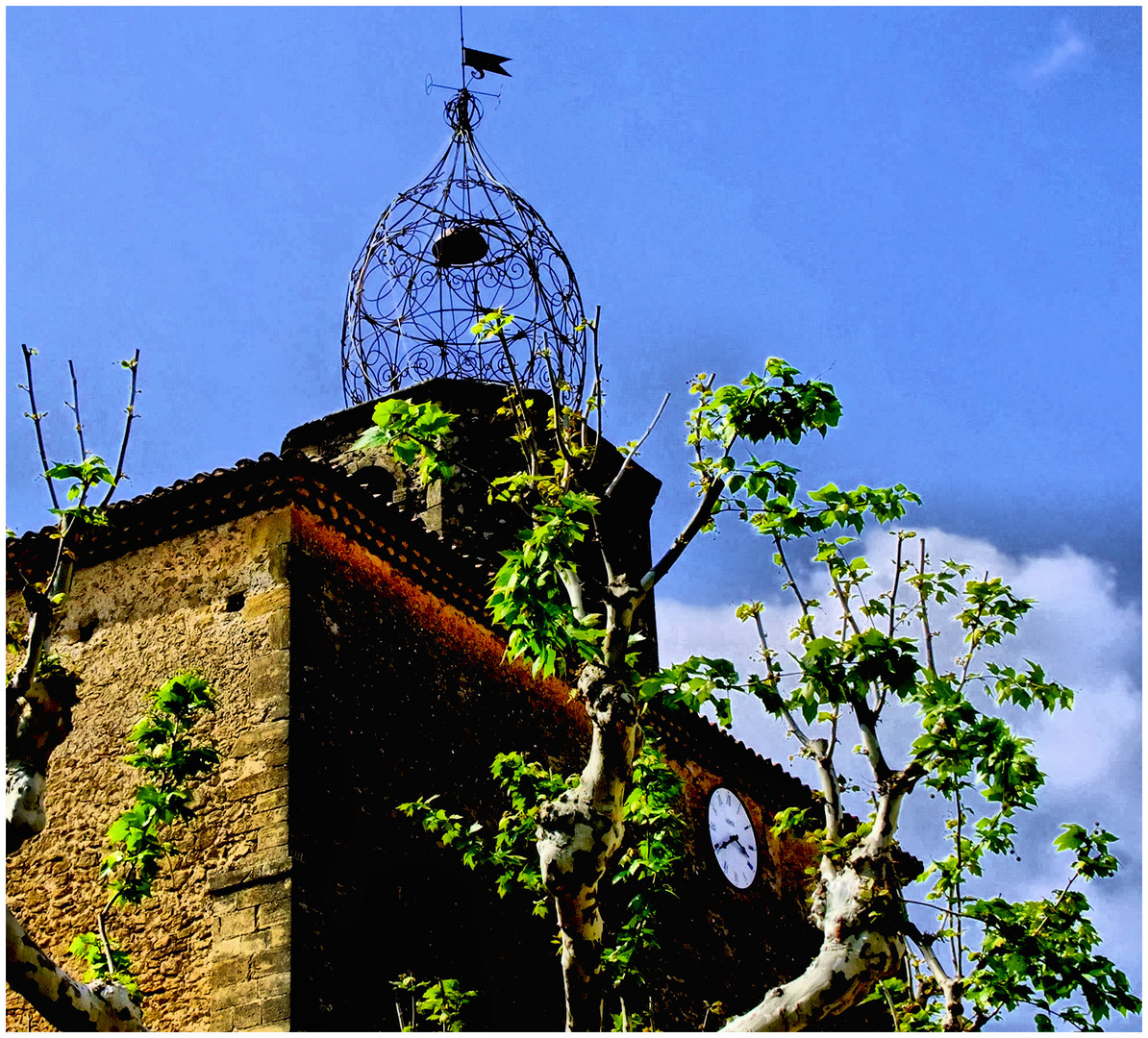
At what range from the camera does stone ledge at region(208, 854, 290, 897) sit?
916cm

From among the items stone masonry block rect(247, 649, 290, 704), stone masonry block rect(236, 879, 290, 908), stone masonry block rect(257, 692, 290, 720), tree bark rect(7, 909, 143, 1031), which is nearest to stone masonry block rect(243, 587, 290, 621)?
stone masonry block rect(247, 649, 290, 704)

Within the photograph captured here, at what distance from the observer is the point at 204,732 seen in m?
10.1

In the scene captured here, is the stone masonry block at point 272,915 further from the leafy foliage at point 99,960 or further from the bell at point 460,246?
the bell at point 460,246

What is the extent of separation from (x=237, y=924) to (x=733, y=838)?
6855 millimetres

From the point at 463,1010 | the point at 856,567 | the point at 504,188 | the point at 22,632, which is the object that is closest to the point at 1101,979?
the point at 856,567

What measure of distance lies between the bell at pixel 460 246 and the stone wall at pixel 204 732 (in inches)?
165

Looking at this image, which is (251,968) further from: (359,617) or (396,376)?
(396,376)

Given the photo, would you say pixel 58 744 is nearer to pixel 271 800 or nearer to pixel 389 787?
pixel 271 800

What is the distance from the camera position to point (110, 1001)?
7125 mm

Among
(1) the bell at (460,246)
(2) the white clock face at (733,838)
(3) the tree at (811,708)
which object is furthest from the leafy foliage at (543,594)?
(2) the white clock face at (733,838)

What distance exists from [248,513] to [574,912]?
498 centimetres

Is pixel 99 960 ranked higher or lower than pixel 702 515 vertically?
lower

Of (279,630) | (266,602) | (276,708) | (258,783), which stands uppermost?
(266,602)

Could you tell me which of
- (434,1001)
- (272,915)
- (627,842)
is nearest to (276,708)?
(272,915)
